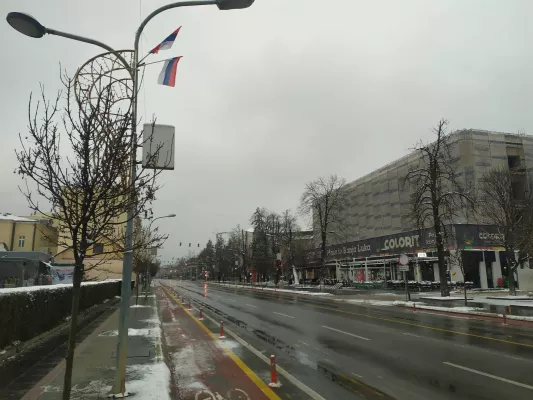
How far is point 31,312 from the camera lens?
12523 mm

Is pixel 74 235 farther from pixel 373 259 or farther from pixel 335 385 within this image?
pixel 373 259

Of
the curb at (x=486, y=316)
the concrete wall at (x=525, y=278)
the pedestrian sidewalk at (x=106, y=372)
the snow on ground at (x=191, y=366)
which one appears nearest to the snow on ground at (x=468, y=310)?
the curb at (x=486, y=316)

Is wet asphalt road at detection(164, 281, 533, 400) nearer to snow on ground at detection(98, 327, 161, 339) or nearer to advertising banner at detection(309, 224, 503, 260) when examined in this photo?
snow on ground at detection(98, 327, 161, 339)

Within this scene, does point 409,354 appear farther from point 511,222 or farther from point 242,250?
point 242,250

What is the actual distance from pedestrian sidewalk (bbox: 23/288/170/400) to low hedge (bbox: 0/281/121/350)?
1782 millimetres

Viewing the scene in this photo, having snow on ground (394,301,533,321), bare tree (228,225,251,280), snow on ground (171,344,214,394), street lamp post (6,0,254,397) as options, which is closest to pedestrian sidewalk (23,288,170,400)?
snow on ground (171,344,214,394)

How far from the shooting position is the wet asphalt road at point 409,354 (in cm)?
758

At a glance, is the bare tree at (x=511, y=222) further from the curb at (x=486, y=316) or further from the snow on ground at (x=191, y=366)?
the snow on ground at (x=191, y=366)

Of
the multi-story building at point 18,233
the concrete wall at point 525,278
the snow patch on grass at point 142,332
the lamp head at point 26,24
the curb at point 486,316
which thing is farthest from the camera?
the multi-story building at point 18,233

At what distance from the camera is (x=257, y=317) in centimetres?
2066

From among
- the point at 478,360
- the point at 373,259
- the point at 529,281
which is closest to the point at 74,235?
the point at 478,360

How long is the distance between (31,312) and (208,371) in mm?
7197

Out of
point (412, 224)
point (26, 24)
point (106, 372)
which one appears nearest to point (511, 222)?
point (412, 224)

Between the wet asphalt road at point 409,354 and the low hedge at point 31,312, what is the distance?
708cm
